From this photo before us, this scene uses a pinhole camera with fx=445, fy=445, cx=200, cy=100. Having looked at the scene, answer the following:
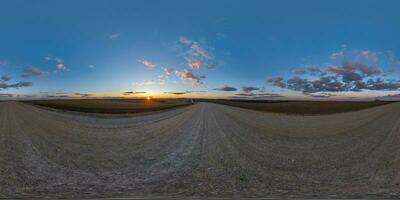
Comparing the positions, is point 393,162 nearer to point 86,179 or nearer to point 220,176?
point 220,176

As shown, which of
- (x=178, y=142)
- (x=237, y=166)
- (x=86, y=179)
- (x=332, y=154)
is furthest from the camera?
(x=178, y=142)

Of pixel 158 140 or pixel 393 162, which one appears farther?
pixel 158 140

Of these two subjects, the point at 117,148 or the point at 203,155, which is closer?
the point at 203,155

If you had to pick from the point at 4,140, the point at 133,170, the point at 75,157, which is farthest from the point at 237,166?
the point at 4,140

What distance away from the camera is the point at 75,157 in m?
19.7

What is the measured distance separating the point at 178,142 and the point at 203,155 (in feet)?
17.1

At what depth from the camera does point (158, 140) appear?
2634 cm

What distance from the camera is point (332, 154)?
70.9 feet

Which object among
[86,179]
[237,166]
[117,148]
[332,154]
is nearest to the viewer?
[86,179]

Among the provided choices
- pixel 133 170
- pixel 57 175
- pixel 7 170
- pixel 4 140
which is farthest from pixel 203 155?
pixel 4 140

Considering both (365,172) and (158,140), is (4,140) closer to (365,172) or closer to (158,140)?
(158,140)

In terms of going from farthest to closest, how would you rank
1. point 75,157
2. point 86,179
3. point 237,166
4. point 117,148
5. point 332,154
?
point 117,148 → point 332,154 → point 75,157 → point 237,166 → point 86,179

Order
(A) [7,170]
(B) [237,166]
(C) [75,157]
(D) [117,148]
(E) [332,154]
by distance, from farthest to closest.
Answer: (D) [117,148] → (E) [332,154] → (C) [75,157] → (B) [237,166] → (A) [7,170]

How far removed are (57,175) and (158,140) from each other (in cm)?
1144
